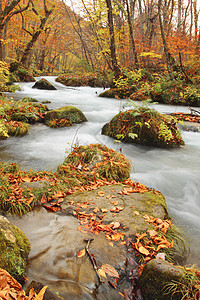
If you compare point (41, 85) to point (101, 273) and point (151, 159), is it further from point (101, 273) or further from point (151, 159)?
point (101, 273)

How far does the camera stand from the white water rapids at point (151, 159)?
3.69 meters

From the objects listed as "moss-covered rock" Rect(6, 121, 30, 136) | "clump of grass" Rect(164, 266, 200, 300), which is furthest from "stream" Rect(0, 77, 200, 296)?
"clump of grass" Rect(164, 266, 200, 300)

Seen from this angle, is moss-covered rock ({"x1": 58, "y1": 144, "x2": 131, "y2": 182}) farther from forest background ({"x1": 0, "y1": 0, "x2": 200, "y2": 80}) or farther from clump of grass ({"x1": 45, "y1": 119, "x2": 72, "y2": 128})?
forest background ({"x1": 0, "y1": 0, "x2": 200, "y2": 80})

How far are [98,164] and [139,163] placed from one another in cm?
164

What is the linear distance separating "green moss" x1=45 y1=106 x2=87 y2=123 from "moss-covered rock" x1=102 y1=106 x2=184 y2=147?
2.19 m

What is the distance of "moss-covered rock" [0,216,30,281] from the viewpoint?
65.9 inches

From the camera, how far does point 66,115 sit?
8.09 m

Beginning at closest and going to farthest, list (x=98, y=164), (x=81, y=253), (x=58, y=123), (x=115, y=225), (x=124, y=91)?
(x=81, y=253)
(x=115, y=225)
(x=98, y=164)
(x=58, y=123)
(x=124, y=91)

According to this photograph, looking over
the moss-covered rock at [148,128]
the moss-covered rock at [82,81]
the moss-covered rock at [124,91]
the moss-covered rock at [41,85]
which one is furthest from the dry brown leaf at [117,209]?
the moss-covered rock at [82,81]

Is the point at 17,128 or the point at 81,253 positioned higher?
the point at 17,128

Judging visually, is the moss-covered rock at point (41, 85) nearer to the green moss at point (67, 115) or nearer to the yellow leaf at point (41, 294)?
the green moss at point (67, 115)

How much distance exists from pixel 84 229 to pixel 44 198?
0.93m

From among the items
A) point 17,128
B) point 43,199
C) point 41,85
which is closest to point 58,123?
point 17,128

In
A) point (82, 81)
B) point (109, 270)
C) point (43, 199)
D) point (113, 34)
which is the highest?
point (113, 34)
